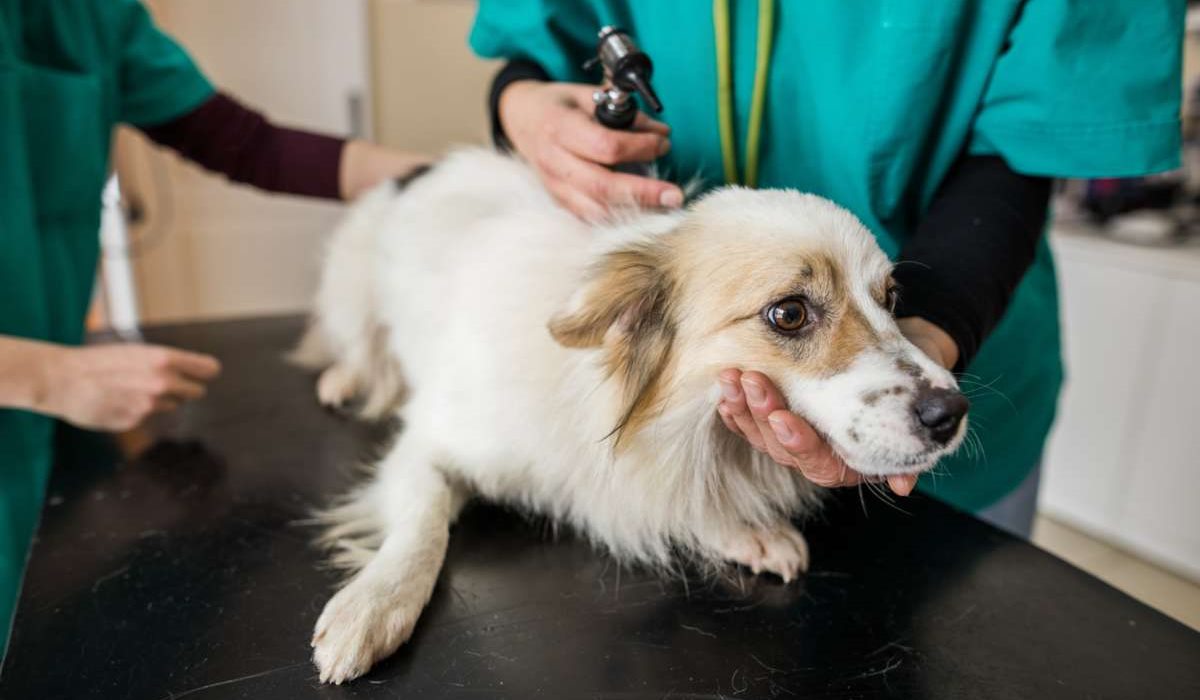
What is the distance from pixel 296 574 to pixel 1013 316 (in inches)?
38.5

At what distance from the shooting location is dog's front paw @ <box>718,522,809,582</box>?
90cm

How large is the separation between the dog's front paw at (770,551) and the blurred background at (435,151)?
1.99 meters

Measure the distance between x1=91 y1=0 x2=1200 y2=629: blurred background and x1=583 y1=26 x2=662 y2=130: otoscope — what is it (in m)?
2.19

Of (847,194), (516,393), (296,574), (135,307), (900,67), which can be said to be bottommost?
(135,307)

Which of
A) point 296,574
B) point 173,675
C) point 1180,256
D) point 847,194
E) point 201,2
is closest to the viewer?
point 173,675

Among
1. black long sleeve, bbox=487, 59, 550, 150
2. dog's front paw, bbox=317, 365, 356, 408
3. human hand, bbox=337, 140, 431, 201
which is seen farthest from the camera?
human hand, bbox=337, 140, 431, 201

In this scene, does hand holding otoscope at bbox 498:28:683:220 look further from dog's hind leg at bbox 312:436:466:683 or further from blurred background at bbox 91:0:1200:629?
blurred background at bbox 91:0:1200:629

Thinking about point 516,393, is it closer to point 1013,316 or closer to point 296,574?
point 296,574

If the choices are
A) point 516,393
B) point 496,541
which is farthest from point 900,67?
point 496,541

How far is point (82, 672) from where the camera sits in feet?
2.34

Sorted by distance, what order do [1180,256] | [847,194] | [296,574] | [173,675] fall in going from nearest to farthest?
[173,675]
[296,574]
[847,194]
[1180,256]

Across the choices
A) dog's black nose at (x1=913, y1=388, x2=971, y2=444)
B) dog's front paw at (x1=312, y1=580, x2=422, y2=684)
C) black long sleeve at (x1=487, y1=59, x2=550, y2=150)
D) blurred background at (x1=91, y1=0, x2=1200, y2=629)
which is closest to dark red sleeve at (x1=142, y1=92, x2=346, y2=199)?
black long sleeve at (x1=487, y1=59, x2=550, y2=150)

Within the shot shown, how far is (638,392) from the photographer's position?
895mm

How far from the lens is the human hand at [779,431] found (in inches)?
29.1
